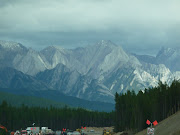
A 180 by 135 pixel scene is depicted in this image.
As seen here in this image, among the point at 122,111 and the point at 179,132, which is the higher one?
the point at 122,111

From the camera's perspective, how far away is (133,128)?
14050cm

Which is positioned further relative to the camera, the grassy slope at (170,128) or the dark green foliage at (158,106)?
the dark green foliage at (158,106)

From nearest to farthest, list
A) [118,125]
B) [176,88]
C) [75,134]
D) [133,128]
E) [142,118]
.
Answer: [75,134], [176,88], [142,118], [133,128], [118,125]

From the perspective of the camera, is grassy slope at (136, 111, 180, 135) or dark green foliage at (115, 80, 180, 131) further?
dark green foliage at (115, 80, 180, 131)

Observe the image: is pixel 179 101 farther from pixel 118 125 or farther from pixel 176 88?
pixel 118 125

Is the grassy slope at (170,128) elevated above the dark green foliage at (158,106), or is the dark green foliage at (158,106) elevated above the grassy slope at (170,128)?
the dark green foliage at (158,106)

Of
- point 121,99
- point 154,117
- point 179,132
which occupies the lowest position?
point 179,132

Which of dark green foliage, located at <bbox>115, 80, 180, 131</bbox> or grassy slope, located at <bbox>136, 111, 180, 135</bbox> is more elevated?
dark green foliage, located at <bbox>115, 80, 180, 131</bbox>

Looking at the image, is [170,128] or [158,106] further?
[158,106]

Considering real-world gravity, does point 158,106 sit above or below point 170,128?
above

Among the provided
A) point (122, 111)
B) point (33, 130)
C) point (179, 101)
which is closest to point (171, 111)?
point (179, 101)

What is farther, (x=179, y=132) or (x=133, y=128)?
(x=133, y=128)

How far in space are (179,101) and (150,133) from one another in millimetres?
57501

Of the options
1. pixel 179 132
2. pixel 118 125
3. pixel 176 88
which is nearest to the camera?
pixel 179 132
